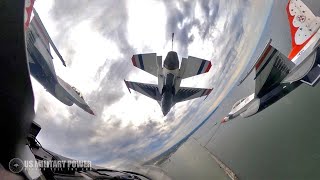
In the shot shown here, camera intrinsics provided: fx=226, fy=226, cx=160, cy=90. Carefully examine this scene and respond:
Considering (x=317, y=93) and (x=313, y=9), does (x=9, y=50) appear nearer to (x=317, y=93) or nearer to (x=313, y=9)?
(x=317, y=93)

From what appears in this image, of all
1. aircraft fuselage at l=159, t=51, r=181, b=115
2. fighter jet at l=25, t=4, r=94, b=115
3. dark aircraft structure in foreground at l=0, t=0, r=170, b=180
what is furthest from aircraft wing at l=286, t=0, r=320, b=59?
dark aircraft structure in foreground at l=0, t=0, r=170, b=180

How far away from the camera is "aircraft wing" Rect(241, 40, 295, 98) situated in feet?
12.5

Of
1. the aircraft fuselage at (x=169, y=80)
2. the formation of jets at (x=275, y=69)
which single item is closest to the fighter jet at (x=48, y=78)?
the formation of jets at (x=275, y=69)

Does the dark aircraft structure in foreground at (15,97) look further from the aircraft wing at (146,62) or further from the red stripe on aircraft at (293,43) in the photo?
the red stripe on aircraft at (293,43)

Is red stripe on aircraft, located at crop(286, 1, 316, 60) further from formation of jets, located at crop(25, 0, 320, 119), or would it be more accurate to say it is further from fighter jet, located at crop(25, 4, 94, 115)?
fighter jet, located at crop(25, 4, 94, 115)

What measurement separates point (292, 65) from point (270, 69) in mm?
519

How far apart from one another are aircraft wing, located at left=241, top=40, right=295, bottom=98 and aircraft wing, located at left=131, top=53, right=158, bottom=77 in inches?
67.4

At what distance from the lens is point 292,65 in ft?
14.0

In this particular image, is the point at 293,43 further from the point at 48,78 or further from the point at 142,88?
the point at 48,78

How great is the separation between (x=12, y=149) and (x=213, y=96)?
273cm

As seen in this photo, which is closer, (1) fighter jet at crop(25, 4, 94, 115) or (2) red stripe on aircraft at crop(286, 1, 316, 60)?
(1) fighter jet at crop(25, 4, 94, 115)

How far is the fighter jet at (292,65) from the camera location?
4.03 m

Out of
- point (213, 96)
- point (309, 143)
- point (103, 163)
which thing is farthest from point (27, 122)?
point (309, 143)

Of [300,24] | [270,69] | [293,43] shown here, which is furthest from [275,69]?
[300,24]
